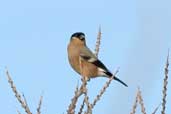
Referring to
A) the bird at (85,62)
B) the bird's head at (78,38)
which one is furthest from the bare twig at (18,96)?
the bird's head at (78,38)

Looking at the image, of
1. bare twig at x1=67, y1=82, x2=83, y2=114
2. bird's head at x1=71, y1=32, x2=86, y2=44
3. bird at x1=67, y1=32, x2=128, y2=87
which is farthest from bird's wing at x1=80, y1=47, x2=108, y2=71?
bare twig at x1=67, y1=82, x2=83, y2=114

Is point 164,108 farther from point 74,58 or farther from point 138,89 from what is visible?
point 74,58

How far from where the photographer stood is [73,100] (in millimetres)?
3127

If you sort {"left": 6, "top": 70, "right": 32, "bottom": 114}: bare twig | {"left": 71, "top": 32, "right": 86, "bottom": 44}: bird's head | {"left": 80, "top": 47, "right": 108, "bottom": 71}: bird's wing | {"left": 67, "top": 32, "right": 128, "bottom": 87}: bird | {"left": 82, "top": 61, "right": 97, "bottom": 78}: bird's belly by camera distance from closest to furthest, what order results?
{"left": 6, "top": 70, "right": 32, "bottom": 114}: bare twig → {"left": 80, "top": 47, "right": 108, "bottom": 71}: bird's wing → {"left": 67, "top": 32, "right": 128, "bottom": 87}: bird → {"left": 82, "top": 61, "right": 97, "bottom": 78}: bird's belly → {"left": 71, "top": 32, "right": 86, "bottom": 44}: bird's head

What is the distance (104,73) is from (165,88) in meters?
5.64

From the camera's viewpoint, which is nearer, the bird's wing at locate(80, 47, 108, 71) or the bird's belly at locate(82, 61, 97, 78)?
the bird's wing at locate(80, 47, 108, 71)

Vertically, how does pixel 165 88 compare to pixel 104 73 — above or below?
above

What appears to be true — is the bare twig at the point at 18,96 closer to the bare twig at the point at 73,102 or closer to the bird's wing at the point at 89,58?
the bare twig at the point at 73,102

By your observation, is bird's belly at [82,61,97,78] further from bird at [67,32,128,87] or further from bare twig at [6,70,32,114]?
bare twig at [6,70,32,114]

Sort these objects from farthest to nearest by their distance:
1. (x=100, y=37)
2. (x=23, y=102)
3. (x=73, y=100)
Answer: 1. (x=100, y=37)
2. (x=73, y=100)
3. (x=23, y=102)

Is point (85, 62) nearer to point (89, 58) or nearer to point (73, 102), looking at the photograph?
point (89, 58)

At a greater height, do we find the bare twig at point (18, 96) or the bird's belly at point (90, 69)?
the bare twig at point (18, 96)

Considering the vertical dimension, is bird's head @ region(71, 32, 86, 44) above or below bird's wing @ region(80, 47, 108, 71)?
above

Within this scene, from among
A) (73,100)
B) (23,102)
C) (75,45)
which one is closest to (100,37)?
(73,100)
